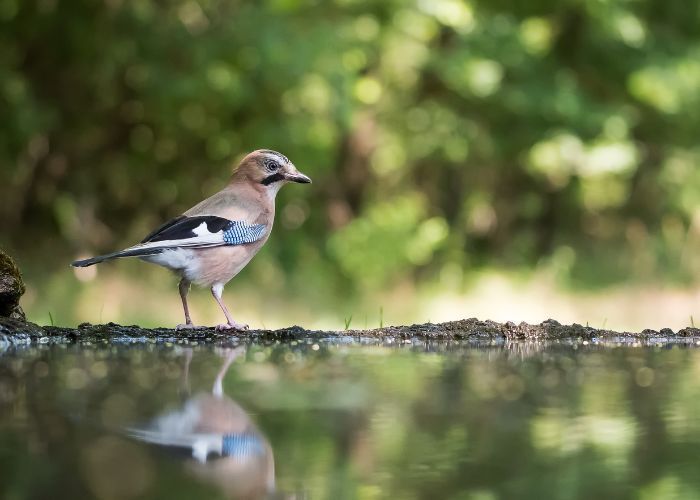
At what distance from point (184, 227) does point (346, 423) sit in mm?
2605

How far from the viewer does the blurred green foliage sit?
15008 mm

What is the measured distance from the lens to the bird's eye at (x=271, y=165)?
7125 mm

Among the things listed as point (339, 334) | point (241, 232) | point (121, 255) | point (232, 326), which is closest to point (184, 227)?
point (241, 232)

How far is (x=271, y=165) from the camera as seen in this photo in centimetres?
714

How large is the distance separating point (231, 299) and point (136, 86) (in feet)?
14.4

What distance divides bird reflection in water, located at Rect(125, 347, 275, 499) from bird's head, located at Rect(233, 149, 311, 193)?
2.34m

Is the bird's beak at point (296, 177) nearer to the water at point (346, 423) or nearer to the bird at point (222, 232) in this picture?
the bird at point (222, 232)

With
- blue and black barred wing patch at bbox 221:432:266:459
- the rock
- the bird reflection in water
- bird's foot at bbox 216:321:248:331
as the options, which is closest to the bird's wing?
bird's foot at bbox 216:321:248:331

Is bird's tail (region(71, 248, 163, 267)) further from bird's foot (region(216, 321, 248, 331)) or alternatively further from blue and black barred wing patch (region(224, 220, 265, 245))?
bird's foot (region(216, 321, 248, 331))

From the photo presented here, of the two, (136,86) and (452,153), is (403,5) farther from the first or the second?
(136,86)

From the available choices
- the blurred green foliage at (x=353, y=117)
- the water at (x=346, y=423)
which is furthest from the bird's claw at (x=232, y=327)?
the blurred green foliage at (x=353, y=117)

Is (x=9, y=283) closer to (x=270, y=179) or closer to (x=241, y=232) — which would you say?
(x=241, y=232)

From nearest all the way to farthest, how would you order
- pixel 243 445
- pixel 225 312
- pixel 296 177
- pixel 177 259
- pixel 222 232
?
pixel 243 445 < pixel 177 259 < pixel 222 232 < pixel 225 312 < pixel 296 177

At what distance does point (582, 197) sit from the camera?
19.6 metres
